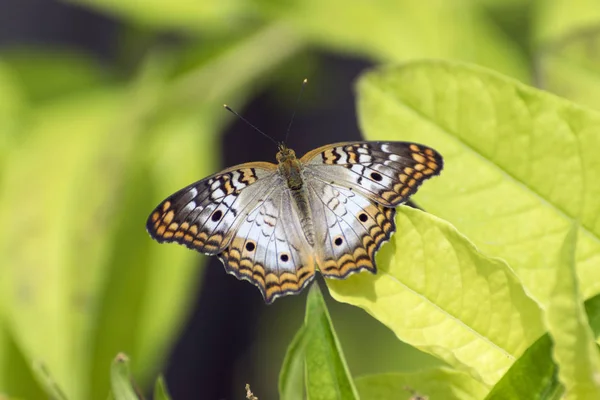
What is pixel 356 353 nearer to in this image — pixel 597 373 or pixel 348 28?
pixel 348 28

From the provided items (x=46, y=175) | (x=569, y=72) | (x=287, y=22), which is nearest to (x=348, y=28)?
(x=287, y=22)

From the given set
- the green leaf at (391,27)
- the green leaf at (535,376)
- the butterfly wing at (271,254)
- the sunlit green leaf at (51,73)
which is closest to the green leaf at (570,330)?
the green leaf at (535,376)

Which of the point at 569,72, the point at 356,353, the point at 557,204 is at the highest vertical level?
the point at 569,72

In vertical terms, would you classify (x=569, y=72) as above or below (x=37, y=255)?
above

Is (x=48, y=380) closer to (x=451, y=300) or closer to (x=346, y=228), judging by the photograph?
(x=346, y=228)

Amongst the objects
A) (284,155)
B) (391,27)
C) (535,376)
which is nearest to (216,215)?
(284,155)

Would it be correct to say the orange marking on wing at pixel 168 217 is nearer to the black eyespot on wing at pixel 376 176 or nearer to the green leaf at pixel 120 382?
the black eyespot on wing at pixel 376 176

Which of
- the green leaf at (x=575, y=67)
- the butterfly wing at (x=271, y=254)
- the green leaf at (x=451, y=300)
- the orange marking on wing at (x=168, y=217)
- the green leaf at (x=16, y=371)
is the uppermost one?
the green leaf at (x=575, y=67)

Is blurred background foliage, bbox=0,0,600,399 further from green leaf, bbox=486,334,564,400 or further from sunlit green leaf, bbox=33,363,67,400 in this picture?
green leaf, bbox=486,334,564,400
